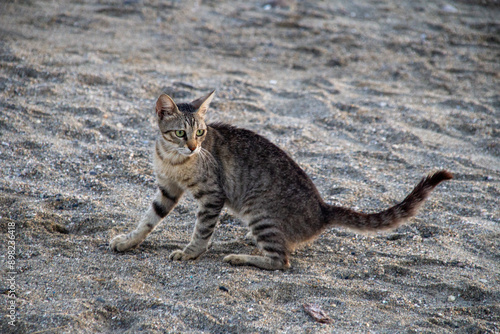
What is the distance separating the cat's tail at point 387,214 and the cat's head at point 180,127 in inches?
47.0

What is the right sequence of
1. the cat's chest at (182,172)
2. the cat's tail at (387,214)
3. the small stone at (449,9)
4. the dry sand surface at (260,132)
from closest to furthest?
the dry sand surface at (260,132)
the cat's tail at (387,214)
the cat's chest at (182,172)
the small stone at (449,9)

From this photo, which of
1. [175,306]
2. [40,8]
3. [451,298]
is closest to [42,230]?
[175,306]

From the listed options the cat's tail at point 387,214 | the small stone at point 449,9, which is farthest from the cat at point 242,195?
the small stone at point 449,9

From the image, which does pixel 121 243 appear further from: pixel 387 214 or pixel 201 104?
pixel 387 214

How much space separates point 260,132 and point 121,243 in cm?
259

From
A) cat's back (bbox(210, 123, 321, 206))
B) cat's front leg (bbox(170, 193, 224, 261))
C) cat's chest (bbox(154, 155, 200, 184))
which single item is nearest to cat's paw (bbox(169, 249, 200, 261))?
cat's front leg (bbox(170, 193, 224, 261))

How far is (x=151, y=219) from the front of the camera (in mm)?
3793

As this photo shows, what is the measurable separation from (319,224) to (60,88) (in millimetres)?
3923

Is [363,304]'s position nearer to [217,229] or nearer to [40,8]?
[217,229]

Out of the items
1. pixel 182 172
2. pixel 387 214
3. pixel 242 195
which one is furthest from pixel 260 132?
pixel 387 214

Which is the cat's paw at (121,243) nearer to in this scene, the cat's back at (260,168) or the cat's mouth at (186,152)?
the cat's mouth at (186,152)

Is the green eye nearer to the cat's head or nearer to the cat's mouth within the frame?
the cat's head

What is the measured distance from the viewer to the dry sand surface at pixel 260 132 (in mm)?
3096

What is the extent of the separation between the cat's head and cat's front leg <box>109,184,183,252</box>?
0.38 meters
